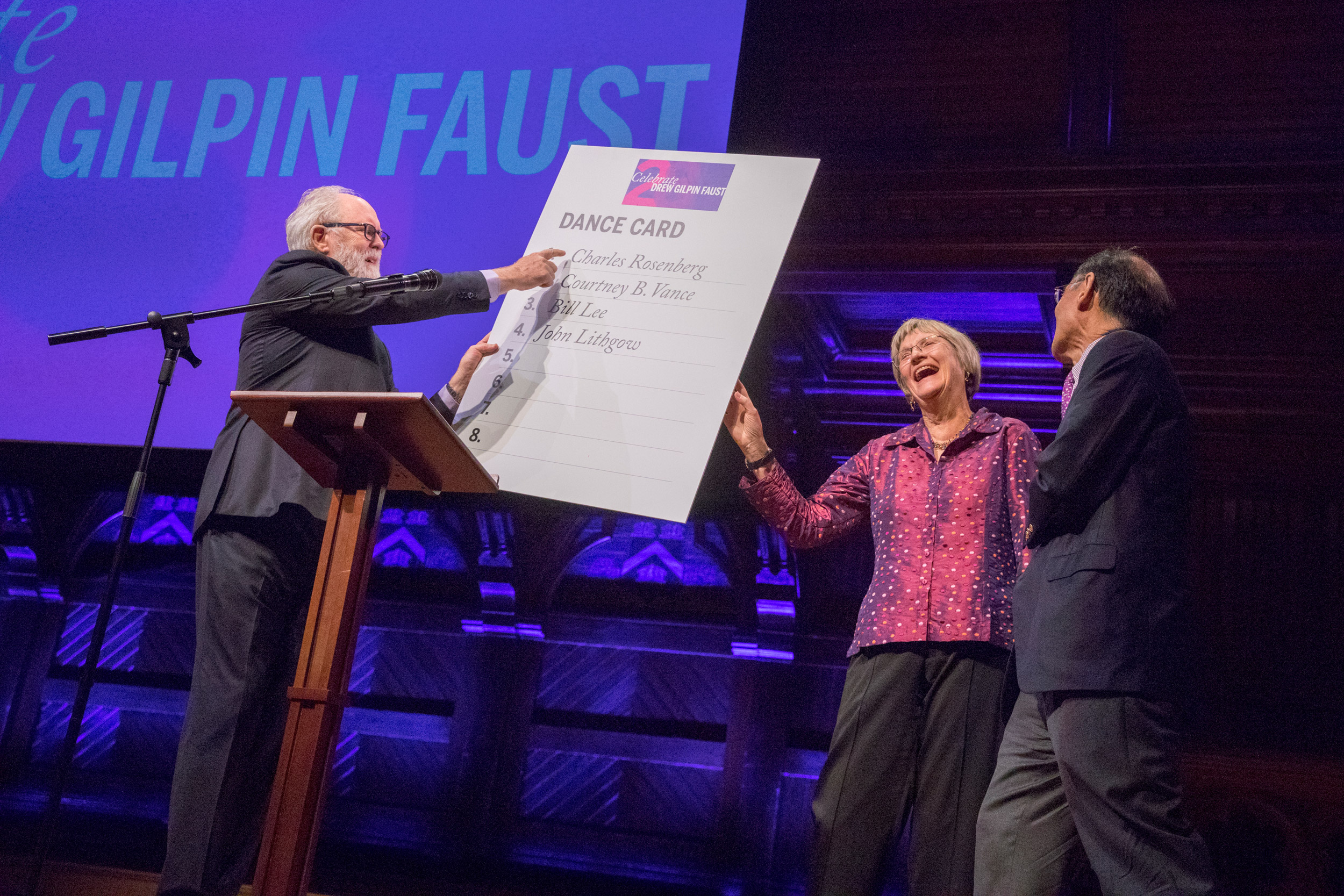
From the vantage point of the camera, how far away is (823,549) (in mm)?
3238

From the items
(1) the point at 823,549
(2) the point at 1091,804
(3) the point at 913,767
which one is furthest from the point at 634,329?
(1) the point at 823,549

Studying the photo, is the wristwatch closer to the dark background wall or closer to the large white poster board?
the large white poster board

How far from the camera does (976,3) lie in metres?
2.93

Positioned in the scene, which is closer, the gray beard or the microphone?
the microphone

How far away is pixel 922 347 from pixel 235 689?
141 cm

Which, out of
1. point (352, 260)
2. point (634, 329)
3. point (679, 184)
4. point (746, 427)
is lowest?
point (746, 427)

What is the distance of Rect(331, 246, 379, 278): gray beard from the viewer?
2.25 meters

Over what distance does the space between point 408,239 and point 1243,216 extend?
6.65 feet

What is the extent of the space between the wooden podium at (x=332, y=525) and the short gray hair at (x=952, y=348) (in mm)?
876

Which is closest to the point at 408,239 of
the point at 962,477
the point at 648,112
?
the point at 648,112

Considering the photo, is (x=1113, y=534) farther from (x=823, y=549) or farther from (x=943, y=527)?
(x=823, y=549)

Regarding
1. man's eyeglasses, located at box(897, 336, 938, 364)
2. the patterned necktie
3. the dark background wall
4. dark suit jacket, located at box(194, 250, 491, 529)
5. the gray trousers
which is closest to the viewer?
the gray trousers

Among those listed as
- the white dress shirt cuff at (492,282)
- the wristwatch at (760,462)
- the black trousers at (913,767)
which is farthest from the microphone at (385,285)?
the black trousers at (913,767)

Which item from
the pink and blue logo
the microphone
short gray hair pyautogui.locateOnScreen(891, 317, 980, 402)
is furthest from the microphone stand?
short gray hair pyautogui.locateOnScreen(891, 317, 980, 402)
